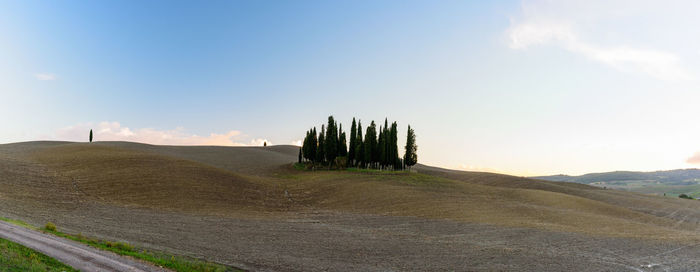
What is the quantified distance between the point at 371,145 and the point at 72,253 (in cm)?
6634

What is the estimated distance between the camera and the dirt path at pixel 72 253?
15773mm

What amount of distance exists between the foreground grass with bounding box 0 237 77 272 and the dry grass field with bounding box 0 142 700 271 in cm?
548

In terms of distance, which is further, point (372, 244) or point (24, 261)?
point (372, 244)

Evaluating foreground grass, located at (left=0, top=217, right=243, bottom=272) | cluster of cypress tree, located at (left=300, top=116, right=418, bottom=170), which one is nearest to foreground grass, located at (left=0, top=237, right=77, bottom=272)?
foreground grass, located at (left=0, top=217, right=243, bottom=272)

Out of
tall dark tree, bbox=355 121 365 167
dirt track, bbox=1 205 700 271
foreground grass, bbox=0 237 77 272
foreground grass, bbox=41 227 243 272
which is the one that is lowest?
dirt track, bbox=1 205 700 271

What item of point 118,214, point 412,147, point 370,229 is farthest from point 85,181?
point 412,147

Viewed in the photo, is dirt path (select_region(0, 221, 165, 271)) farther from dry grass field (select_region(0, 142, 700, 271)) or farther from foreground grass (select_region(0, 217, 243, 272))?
dry grass field (select_region(0, 142, 700, 271))

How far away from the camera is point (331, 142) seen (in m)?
82.2

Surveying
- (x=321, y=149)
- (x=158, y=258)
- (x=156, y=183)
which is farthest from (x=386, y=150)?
(x=158, y=258)

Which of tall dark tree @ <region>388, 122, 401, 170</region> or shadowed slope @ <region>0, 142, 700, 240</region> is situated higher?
tall dark tree @ <region>388, 122, 401, 170</region>

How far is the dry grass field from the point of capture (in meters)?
21.8

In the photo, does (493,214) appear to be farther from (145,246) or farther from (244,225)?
(145,246)

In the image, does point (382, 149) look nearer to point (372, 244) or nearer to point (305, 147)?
point (305, 147)

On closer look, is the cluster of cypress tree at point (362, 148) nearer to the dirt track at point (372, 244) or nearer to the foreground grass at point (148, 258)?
the dirt track at point (372, 244)
